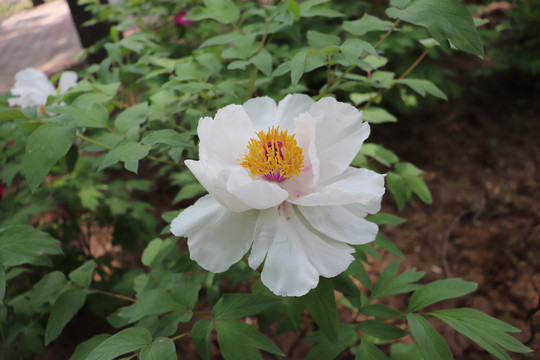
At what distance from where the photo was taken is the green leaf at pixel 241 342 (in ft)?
3.02

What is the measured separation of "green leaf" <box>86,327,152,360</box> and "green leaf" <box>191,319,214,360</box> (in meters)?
0.11

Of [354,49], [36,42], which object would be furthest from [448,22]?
[36,42]

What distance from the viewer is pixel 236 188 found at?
0.77m

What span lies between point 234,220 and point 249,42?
68cm

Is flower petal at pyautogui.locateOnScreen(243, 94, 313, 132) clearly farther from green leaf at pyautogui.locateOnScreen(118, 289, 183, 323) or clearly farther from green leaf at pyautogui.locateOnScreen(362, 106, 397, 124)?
green leaf at pyautogui.locateOnScreen(362, 106, 397, 124)

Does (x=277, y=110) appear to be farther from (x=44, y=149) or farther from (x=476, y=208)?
(x=476, y=208)

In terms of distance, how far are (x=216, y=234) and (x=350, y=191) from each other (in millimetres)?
294

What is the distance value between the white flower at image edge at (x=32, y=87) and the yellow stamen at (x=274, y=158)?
1.20 meters

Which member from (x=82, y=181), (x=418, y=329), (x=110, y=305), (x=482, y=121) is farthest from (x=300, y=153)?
(x=482, y=121)

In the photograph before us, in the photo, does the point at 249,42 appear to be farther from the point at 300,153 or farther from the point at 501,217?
the point at 501,217

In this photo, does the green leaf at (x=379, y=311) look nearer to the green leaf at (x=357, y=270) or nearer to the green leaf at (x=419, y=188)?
the green leaf at (x=357, y=270)

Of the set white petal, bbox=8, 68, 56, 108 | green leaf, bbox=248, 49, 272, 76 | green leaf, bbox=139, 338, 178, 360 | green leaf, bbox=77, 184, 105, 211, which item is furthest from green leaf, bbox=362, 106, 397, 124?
green leaf, bbox=77, 184, 105, 211

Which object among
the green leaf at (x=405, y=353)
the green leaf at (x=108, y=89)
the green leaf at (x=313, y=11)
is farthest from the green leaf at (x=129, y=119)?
the green leaf at (x=405, y=353)

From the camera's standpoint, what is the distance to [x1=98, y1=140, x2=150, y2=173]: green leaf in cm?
100
